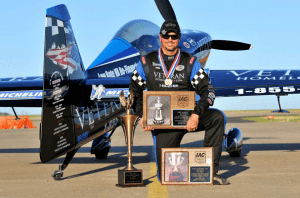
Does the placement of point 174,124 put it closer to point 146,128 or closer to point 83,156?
point 146,128

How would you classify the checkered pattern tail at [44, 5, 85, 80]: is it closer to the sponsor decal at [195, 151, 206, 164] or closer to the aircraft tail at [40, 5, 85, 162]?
the aircraft tail at [40, 5, 85, 162]

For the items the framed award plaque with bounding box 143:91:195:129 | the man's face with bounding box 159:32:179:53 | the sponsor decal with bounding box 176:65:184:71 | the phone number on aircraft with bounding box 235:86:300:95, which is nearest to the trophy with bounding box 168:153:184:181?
the framed award plaque with bounding box 143:91:195:129

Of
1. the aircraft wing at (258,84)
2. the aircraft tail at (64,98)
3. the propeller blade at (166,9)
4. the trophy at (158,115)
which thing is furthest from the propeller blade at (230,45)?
the trophy at (158,115)

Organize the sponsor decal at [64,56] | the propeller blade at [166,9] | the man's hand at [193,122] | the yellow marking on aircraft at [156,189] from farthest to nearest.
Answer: the propeller blade at [166,9]
the sponsor decal at [64,56]
the man's hand at [193,122]
the yellow marking on aircraft at [156,189]

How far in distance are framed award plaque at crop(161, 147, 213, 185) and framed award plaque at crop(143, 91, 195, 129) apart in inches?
13.3

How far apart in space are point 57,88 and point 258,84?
506 cm

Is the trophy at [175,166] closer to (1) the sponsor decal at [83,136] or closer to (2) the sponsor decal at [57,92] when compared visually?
(1) the sponsor decal at [83,136]

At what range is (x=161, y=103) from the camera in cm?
574

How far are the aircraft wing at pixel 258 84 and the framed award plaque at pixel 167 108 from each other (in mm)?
4317

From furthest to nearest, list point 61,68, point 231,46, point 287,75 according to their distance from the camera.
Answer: point 231,46, point 287,75, point 61,68

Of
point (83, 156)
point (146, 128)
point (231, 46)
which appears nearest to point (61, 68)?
point (146, 128)

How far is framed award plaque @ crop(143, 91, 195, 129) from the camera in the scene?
5.73 meters

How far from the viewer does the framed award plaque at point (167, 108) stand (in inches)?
225

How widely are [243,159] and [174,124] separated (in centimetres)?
393
